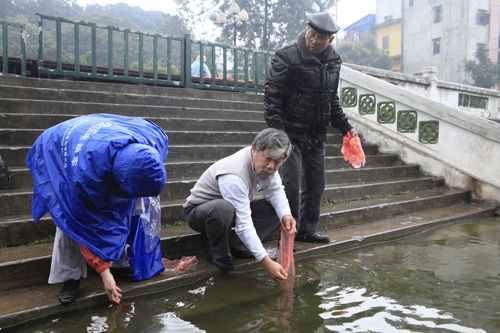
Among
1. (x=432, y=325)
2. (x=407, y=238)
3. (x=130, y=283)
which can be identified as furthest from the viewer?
(x=407, y=238)

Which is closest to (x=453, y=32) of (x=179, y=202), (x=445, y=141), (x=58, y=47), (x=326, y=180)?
(x=445, y=141)

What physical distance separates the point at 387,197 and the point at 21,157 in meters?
4.23

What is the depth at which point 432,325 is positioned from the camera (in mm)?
2498

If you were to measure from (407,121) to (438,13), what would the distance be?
94.4 ft

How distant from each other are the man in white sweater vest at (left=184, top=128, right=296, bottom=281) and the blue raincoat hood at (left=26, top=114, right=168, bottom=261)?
604mm

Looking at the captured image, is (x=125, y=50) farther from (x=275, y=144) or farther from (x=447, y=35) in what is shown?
(x=447, y=35)

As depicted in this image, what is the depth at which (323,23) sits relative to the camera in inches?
132

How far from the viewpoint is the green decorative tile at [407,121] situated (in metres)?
6.84

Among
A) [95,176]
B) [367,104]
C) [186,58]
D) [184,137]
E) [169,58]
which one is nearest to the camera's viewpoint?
[95,176]

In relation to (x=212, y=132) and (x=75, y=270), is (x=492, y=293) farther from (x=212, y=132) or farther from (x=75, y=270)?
(x=212, y=132)

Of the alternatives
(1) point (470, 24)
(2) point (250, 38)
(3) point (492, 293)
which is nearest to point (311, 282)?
(3) point (492, 293)

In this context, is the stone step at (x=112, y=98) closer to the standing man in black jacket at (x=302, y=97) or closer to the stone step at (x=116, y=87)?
the stone step at (x=116, y=87)

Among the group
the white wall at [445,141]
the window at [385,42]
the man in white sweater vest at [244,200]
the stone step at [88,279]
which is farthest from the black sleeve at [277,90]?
the window at [385,42]

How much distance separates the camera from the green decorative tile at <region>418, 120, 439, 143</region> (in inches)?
259
